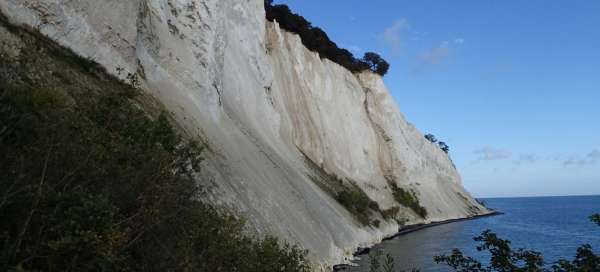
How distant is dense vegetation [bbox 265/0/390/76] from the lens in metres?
47.6

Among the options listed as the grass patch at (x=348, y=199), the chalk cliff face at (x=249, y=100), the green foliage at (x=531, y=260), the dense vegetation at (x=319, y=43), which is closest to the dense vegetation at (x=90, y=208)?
the green foliage at (x=531, y=260)

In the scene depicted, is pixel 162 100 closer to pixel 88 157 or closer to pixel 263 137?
pixel 263 137

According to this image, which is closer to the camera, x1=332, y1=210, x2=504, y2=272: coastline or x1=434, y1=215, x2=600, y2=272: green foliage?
x1=434, y1=215, x2=600, y2=272: green foliage

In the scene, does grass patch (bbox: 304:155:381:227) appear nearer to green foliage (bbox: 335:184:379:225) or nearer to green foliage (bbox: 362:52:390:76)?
green foliage (bbox: 335:184:379:225)

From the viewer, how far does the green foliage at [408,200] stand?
2050 inches

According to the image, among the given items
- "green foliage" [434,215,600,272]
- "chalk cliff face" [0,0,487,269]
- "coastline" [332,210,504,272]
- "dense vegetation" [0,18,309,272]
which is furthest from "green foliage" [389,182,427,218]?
"green foliage" [434,215,600,272]

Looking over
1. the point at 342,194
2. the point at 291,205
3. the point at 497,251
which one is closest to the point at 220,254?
the point at 497,251

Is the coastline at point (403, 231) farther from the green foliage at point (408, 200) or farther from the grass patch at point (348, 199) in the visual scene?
the grass patch at point (348, 199)

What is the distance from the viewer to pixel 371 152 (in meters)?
53.5

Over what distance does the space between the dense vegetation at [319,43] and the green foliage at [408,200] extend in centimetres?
1584

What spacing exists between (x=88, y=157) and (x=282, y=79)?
3818 cm

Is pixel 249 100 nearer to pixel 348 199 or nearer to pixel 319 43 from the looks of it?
pixel 348 199

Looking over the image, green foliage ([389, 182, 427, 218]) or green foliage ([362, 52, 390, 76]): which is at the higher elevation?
green foliage ([362, 52, 390, 76])

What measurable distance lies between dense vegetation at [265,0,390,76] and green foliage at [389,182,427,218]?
52.0 ft
